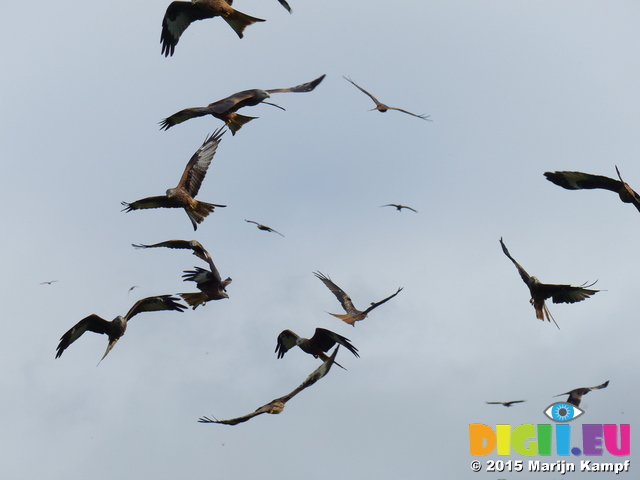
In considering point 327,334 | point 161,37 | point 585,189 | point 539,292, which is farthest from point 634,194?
point 161,37

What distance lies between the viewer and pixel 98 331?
896 inches

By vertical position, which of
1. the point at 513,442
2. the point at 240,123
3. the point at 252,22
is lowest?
the point at 513,442

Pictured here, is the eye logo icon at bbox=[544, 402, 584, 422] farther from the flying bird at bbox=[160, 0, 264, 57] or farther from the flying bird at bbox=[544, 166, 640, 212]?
the flying bird at bbox=[160, 0, 264, 57]

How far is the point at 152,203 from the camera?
915 inches

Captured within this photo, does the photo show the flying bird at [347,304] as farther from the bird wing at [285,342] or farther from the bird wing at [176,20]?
the bird wing at [176,20]

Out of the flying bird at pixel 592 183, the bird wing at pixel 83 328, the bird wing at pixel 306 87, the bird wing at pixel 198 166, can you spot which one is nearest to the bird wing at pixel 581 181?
the flying bird at pixel 592 183

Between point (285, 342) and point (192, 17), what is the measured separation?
751 centimetres

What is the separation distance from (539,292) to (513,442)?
24.2 feet

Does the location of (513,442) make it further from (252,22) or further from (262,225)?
(252,22)

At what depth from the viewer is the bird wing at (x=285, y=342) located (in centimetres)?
2384

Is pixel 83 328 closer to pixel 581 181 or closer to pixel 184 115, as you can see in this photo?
pixel 184 115

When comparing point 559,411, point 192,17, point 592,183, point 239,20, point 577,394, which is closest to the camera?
point 592,183

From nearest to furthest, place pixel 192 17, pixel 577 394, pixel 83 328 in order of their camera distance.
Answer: pixel 83 328
pixel 192 17
pixel 577 394

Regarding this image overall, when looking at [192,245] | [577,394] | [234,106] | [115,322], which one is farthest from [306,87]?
[577,394]
